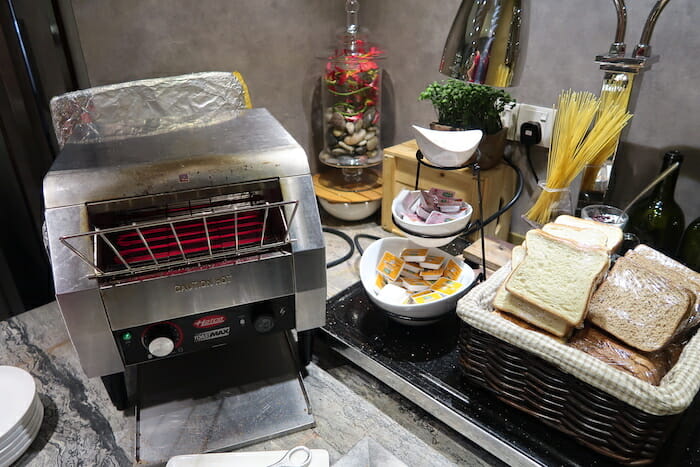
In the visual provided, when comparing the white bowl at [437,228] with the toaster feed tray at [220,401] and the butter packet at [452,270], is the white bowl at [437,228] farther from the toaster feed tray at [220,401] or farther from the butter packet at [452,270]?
the toaster feed tray at [220,401]

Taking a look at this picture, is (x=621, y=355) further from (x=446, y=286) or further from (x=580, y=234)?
(x=446, y=286)

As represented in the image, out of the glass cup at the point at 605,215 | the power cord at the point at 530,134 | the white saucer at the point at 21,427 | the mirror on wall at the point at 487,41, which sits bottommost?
the white saucer at the point at 21,427

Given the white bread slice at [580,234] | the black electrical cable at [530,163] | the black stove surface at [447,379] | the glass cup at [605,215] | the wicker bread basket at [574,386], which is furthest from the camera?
the black electrical cable at [530,163]

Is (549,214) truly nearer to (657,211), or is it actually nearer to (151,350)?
(657,211)

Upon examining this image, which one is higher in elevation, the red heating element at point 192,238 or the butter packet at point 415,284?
the red heating element at point 192,238

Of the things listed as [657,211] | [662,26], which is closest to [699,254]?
[657,211]

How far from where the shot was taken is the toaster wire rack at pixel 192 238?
715mm

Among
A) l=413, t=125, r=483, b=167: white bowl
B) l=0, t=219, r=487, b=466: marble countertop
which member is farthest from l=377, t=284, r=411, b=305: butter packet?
l=413, t=125, r=483, b=167: white bowl

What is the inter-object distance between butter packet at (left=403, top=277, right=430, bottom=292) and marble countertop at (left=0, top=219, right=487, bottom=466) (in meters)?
0.20

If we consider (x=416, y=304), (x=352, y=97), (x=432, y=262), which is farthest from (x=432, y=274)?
(x=352, y=97)

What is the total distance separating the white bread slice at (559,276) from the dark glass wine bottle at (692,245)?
508 millimetres

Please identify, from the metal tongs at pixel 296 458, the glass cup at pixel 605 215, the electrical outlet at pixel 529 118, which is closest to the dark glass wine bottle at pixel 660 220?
the glass cup at pixel 605 215

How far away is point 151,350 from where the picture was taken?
75cm

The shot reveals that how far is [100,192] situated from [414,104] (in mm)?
1219
